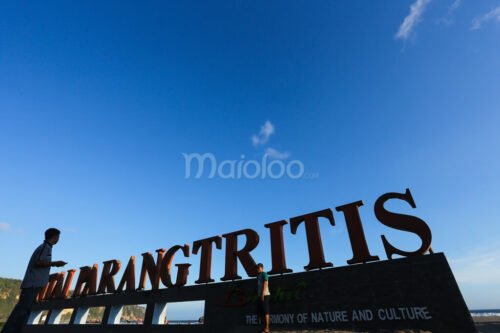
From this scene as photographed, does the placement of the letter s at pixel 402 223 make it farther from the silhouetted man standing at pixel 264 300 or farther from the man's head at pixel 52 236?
the man's head at pixel 52 236

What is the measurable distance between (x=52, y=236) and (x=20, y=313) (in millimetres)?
1599

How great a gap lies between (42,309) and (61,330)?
4900 millimetres

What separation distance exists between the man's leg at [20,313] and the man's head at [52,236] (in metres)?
1.06

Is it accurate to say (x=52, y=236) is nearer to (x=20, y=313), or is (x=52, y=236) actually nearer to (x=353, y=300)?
(x=20, y=313)

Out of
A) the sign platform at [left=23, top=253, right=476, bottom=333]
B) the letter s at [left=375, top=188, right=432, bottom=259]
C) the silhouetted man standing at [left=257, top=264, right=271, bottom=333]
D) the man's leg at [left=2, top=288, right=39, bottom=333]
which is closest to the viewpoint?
the man's leg at [left=2, top=288, right=39, bottom=333]

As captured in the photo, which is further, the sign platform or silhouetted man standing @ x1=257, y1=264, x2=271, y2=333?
silhouetted man standing @ x1=257, y1=264, x2=271, y2=333

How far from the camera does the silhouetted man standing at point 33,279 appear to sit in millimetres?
4777

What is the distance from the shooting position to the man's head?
19.4 ft

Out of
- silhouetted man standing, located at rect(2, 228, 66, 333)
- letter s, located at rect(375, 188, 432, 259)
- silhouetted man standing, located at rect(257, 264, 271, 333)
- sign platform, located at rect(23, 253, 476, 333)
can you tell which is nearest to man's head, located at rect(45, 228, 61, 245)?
silhouetted man standing, located at rect(2, 228, 66, 333)

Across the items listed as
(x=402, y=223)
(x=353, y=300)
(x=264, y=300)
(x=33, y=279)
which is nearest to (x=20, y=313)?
(x=33, y=279)

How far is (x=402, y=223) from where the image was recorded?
11.0m

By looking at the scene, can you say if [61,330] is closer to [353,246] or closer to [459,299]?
[353,246]

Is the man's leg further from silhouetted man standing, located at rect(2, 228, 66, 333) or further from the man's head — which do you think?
the man's head

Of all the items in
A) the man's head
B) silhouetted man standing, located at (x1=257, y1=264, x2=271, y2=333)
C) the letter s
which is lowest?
silhouetted man standing, located at (x1=257, y1=264, x2=271, y2=333)
